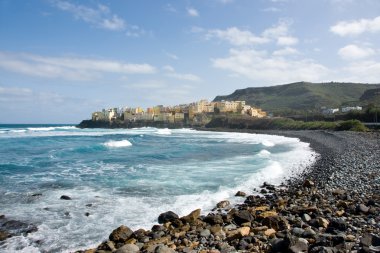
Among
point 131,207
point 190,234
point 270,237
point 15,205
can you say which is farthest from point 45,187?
point 270,237

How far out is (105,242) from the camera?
7.82 metres

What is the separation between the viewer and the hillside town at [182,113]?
116062mm

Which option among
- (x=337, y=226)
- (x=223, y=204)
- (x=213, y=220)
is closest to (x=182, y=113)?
(x=223, y=204)

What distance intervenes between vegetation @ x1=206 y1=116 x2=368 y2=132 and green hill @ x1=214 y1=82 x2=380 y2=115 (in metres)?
28.4

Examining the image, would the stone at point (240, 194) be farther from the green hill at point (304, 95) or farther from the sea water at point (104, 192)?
the green hill at point (304, 95)

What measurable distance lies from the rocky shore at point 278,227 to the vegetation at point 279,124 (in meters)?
42.2

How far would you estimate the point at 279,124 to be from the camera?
78.8 m

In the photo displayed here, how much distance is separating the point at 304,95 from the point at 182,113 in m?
55.7

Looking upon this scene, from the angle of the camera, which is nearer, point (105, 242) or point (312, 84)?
point (105, 242)

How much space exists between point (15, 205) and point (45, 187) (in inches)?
118

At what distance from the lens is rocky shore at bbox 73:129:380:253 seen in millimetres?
6457

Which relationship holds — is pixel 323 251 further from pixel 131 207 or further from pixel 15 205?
pixel 15 205

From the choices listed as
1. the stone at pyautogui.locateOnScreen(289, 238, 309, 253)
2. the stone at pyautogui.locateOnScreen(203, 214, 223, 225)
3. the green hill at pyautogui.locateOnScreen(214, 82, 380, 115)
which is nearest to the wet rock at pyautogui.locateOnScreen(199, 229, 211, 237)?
the stone at pyautogui.locateOnScreen(203, 214, 223, 225)

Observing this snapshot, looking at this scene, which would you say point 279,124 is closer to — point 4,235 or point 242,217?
point 242,217
